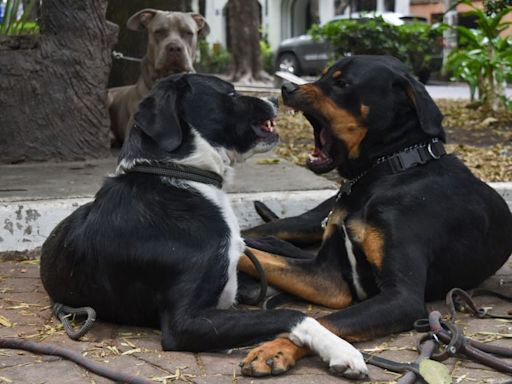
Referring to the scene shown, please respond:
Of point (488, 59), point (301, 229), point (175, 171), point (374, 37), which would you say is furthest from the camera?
point (374, 37)

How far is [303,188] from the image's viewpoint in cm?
617

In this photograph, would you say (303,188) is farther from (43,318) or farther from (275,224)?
(43,318)

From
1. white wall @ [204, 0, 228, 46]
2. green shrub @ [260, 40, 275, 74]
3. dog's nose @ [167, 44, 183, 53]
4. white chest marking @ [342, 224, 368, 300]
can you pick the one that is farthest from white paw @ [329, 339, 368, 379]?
white wall @ [204, 0, 228, 46]

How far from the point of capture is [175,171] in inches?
157

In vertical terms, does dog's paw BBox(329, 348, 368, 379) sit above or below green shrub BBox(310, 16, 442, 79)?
below

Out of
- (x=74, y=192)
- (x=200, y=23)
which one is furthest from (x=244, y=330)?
(x=200, y=23)

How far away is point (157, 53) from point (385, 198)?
15.5 feet

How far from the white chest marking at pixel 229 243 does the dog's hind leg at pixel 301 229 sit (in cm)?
136

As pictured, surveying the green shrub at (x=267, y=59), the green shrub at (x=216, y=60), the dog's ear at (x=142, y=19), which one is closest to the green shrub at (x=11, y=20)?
the dog's ear at (x=142, y=19)

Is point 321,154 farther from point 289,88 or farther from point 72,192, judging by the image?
point 72,192

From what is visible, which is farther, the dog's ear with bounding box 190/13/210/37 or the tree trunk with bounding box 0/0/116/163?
the dog's ear with bounding box 190/13/210/37

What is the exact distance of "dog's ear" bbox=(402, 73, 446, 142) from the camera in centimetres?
438

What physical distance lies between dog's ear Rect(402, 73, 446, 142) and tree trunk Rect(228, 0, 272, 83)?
843 inches

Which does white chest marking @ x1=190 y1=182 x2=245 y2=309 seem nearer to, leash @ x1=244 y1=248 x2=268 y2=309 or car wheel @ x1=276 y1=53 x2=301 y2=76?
leash @ x1=244 y1=248 x2=268 y2=309
